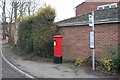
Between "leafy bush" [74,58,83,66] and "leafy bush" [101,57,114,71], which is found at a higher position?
"leafy bush" [101,57,114,71]

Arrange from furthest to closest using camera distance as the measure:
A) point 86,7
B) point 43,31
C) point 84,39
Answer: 1. point 86,7
2. point 43,31
3. point 84,39

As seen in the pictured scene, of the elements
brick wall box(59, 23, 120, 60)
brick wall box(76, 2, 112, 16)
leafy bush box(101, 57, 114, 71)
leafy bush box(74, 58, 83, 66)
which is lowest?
leafy bush box(74, 58, 83, 66)

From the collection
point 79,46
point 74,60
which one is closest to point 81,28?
point 79,46

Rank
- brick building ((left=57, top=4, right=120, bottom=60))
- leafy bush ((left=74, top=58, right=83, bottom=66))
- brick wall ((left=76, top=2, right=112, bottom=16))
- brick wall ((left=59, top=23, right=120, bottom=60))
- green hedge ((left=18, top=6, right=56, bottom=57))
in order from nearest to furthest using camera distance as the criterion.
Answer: brick building ((left=57, top=4, right=120, bottom=60)) → brick wall ((left=59, top=23, right=120, bottom=60)) → leafy bush ((left=74, top=58, right=83, bottom=66)) → green hedge ((left=18, top=6, right=56, bottom=57)) → brick wall ((left=76, top=2, right=112, bottom=16))

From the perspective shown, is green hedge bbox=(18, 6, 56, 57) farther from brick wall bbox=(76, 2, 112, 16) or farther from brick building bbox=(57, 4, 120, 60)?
brick wall bbox=(76, 2, 112, 16)

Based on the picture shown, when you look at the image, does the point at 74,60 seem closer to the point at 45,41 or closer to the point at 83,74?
the point at 45,41

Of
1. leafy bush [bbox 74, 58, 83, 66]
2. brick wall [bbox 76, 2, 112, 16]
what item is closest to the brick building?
leafy bush [bbox 74, 58, 83, 66]

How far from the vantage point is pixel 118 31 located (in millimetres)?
10992

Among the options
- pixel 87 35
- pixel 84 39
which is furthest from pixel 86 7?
pixel 87 35

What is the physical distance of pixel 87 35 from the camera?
1295cm

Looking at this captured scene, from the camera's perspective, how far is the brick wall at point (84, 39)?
11391 millimetres

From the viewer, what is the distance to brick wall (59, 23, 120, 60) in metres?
11.4

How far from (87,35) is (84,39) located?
36cm

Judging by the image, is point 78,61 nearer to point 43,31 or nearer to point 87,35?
point 87,35
